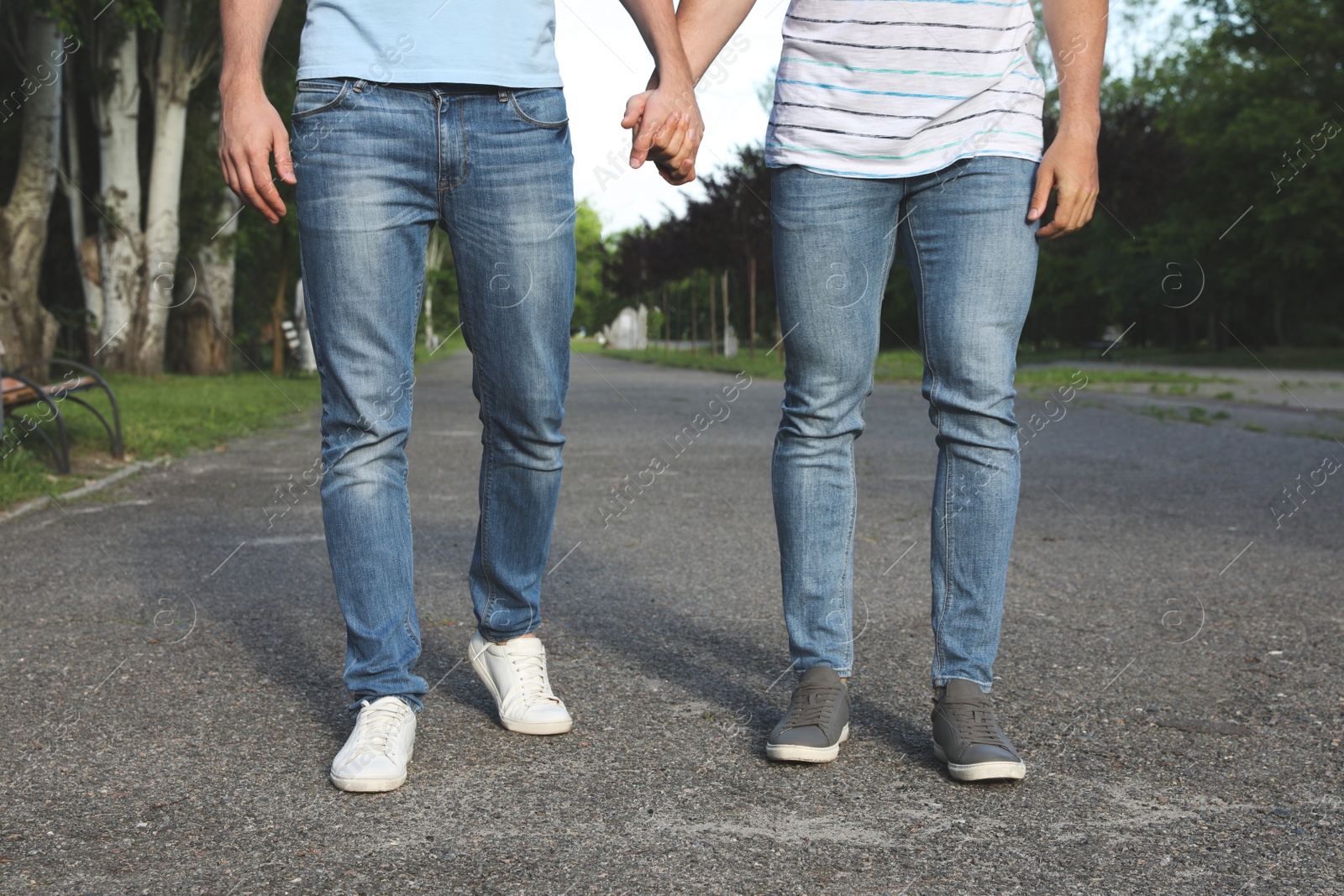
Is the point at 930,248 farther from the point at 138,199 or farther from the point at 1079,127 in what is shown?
the point at 138,199

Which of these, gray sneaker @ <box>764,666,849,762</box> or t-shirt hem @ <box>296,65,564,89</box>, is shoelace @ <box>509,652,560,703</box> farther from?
t-shirt hem @ <box>296,65,564,89</box>

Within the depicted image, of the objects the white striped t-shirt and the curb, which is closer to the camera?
the white striped t-shirt

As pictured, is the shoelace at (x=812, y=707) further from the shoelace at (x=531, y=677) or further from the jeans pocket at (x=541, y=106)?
the jeans pocket at (x=541, y=106)

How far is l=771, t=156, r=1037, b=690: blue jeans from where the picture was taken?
2508mm

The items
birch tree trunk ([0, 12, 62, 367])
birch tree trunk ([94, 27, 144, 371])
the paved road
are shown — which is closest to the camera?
the paved road

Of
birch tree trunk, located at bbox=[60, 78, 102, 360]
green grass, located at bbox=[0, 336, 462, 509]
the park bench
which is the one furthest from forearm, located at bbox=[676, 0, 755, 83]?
birch tree trunk, located at bbox=[60, 78, 102, 360]

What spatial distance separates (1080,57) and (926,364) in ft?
2.14

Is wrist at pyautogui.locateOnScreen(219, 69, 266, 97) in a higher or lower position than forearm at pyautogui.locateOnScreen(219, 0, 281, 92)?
lower

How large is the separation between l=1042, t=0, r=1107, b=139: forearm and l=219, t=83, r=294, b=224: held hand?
1.47 meters

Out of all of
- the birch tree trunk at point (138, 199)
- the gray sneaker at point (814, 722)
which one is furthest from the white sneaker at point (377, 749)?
the birch tree trunk at point (138, 199)

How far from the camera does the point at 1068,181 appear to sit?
249 centimetres

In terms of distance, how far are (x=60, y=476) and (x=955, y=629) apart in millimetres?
5774

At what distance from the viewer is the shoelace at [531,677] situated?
110 inches

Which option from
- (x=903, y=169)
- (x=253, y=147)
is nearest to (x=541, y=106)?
(x=253, y=147)
